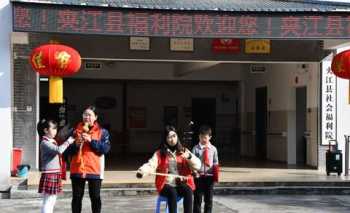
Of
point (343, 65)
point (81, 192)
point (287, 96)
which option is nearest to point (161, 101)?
point (287, 96)

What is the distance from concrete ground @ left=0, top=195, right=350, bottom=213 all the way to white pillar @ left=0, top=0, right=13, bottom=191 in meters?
1.53

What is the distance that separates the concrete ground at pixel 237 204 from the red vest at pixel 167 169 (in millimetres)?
3135

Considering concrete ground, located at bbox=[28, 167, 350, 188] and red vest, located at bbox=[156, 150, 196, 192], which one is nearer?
red vest, located at bbox=[156, 150, 196, 192]

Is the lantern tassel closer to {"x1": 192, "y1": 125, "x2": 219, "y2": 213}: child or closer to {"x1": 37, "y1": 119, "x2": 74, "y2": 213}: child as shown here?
{"x1": 37, "y1": 119, "x2": 74, "y2": 213}: child

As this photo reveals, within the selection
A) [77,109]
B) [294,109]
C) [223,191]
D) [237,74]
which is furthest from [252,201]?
[77,109]

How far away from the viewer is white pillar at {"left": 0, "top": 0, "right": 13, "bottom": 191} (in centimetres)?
1493

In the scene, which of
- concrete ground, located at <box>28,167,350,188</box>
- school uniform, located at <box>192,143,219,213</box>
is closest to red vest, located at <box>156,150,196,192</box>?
school uniform, located at <box>192,143,219,213</box>

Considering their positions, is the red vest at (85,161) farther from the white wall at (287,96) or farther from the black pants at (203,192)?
the white wall at (287,96)

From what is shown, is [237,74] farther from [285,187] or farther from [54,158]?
[54,158]

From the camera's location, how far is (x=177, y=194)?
891 cm

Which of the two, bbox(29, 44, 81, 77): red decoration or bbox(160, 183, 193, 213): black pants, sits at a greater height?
bbox(29, 44, 81, 77): red decoration

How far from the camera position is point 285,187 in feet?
→ 48.8

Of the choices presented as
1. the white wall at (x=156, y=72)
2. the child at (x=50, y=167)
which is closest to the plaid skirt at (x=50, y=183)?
the child at (x=50, y=167)

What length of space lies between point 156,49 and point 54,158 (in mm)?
7968
